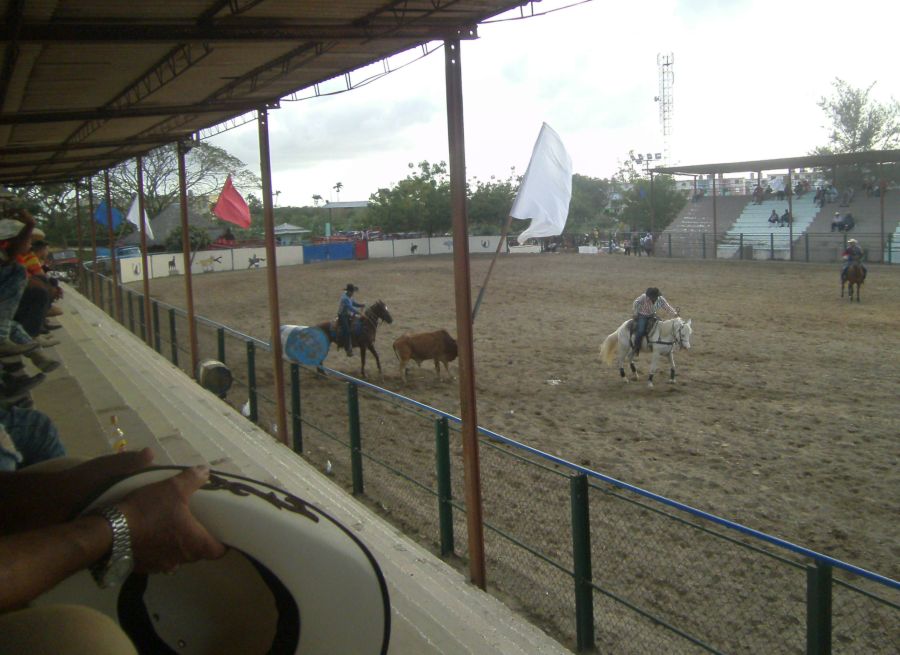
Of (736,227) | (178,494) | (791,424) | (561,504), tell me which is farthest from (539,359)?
(736,227)

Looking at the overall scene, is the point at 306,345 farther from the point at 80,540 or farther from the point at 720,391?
the point at 80,540

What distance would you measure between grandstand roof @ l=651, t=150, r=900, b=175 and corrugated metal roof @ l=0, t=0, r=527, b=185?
33.3 m

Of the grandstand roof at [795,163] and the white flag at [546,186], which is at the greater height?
the grandstand roof at [795,163]

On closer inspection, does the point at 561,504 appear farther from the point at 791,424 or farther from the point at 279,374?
the point at 791,424

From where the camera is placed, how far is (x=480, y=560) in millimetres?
5172

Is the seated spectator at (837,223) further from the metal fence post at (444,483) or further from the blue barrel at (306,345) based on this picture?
the metal fence post at (444,483)

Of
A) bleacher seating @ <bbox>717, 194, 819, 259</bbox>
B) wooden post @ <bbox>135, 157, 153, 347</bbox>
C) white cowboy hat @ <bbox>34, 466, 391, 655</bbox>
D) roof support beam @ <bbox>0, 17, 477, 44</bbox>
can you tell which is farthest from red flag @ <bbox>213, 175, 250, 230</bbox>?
bleacher seating @ <bbox>717, 194, 819, 259</bbox>

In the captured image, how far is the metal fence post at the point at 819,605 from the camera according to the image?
3.21 m

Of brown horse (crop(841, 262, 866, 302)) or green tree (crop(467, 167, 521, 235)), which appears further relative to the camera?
green tree (crop(467, 167, 521, 235))

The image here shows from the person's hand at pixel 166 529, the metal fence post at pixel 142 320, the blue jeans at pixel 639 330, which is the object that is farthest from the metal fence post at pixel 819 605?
the metal fence post at pixel 142 320

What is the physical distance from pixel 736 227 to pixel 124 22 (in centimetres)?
4511

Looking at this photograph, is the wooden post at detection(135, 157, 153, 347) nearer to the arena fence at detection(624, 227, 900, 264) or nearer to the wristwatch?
the wristwatch

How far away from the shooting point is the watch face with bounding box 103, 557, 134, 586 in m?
1.13

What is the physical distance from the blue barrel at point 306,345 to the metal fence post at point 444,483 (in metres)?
7.81
